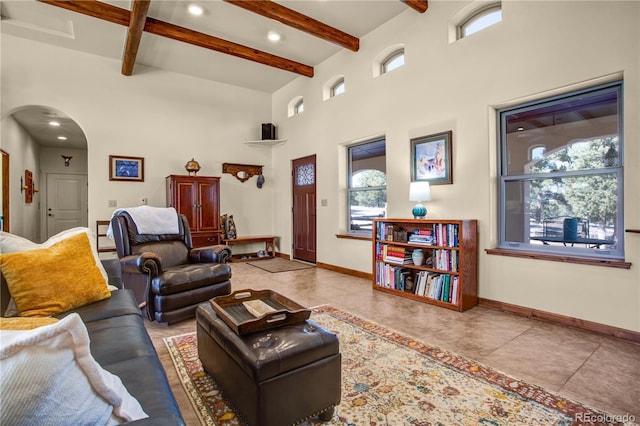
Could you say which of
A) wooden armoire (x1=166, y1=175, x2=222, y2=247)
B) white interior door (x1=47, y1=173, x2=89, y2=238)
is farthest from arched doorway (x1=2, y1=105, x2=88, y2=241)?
wooden armoire (x1=166, y1=175, x2=222, y2=247)

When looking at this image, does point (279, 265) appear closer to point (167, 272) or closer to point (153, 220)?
point (153, 220)

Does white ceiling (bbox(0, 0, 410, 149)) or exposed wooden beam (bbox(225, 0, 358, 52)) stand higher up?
white ceiling (bbox(0, 0, 410, 149))

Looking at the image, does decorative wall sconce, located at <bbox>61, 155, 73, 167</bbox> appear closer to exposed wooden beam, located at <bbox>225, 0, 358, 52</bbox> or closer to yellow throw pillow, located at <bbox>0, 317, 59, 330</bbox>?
exposed wooden beam, located at <bbox>225, 0, 358, 52</bbox>

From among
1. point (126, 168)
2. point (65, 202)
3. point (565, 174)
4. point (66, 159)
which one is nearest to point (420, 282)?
point (565, 174)

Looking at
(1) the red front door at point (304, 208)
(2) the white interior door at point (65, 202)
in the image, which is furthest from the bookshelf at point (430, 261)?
(2) the white interior door at point (65, 202)

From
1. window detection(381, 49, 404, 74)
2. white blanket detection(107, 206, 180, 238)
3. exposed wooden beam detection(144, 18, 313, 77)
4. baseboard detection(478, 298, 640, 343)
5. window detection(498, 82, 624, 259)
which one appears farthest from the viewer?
window detection(381, 49, 404, 74)

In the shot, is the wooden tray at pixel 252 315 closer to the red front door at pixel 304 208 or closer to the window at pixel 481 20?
the window at pixel 481 20

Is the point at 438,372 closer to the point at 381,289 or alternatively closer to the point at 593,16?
the point at 381,289

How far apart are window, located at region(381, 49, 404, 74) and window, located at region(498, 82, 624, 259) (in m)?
1.73

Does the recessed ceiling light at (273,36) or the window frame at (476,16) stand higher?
the recessed ceiling light at (273,36)

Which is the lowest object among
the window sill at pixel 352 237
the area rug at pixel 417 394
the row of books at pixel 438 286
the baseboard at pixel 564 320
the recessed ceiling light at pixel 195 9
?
the area rug at pixel 417 394

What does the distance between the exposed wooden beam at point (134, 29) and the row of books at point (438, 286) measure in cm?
435

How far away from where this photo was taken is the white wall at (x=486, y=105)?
2.61 m

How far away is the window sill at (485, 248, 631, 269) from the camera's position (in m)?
2.61
